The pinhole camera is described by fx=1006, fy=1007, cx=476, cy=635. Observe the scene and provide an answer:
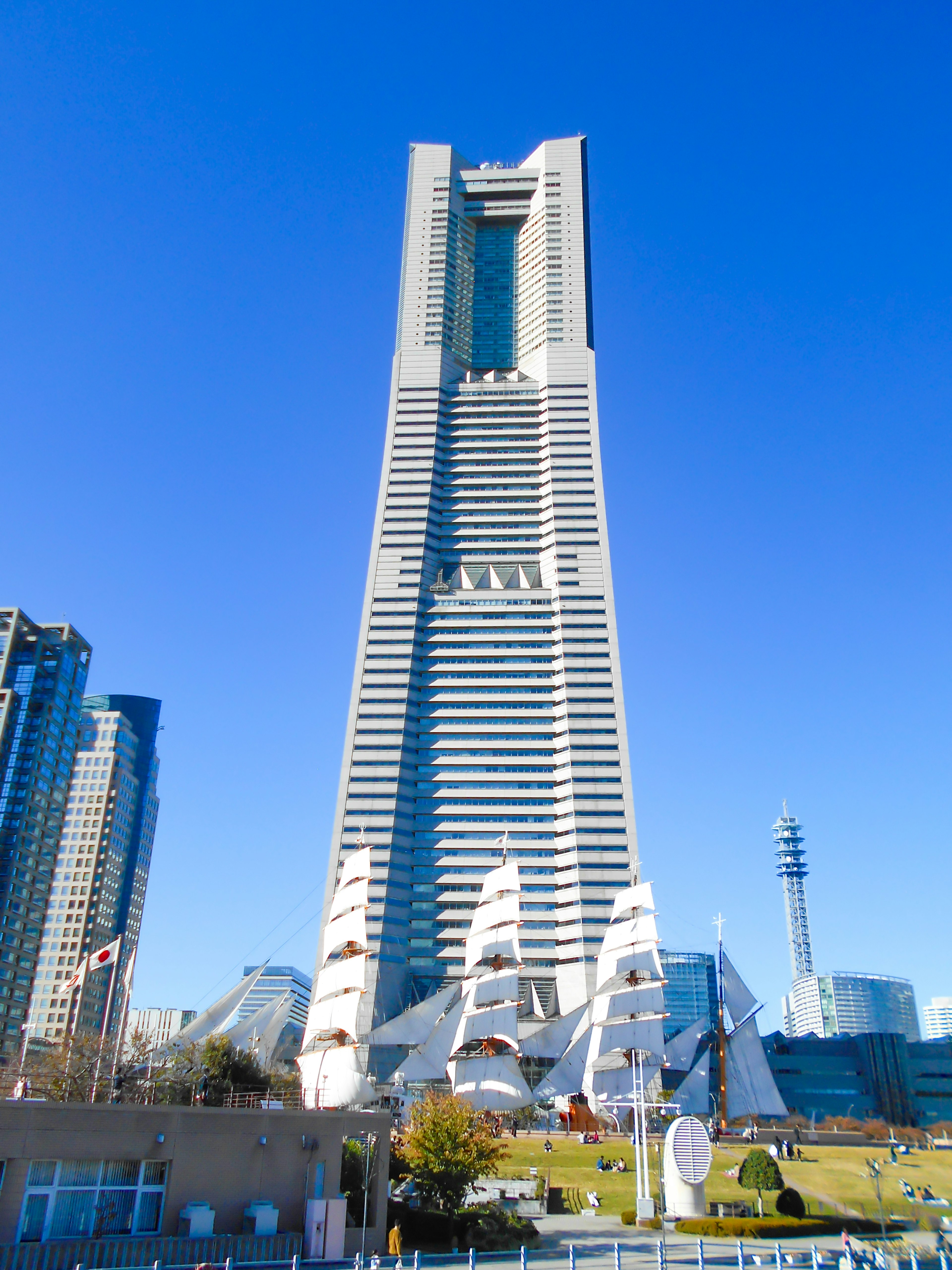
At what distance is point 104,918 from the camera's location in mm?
184750

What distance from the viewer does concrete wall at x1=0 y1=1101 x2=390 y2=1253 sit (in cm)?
3003

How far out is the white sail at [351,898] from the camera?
265 ft

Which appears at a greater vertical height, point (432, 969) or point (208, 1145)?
point (432, 969)

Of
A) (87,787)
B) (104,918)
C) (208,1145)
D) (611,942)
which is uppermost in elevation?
(87,787)

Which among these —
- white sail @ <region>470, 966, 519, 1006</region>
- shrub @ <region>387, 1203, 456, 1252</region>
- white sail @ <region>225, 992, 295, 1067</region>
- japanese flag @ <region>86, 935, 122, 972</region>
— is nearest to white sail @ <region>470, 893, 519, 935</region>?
white sail @ <region>470, 966, 519, 1006</region>

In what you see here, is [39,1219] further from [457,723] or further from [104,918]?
[104,918]

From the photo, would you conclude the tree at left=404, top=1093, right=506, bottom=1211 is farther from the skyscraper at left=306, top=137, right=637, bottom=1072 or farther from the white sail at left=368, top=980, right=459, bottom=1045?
the skyscraper at left=306, top=137, right=637, bottom=1072

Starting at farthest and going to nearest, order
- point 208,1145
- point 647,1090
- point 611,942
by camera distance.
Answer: point 647,1090
point 611,942
point 208,1145

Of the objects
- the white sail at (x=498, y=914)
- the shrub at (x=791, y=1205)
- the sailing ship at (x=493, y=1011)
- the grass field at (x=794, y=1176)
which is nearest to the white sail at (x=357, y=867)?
the sailing ship at (x=493, y=1011)

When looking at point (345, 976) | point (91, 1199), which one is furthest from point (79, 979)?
point (345, 976)

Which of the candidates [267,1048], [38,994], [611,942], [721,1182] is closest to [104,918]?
[38,994]

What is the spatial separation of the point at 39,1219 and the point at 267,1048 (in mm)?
67110

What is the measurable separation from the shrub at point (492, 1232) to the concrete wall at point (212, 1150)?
381cm

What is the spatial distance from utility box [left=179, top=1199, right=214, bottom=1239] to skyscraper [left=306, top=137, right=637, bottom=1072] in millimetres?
114249
